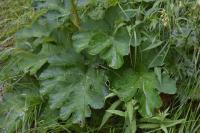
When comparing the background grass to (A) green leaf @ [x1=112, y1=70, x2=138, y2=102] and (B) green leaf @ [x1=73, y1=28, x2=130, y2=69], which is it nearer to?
(B) green leaf @ [x1=73, y1=28, x2=130, y2=69]

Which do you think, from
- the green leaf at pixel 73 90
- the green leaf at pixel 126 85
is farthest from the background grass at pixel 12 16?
the green leaf at pixel 126 85

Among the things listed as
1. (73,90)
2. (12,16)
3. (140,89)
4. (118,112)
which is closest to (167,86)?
(140,89)

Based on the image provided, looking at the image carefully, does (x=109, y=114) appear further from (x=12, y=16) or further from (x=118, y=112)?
(x=12, y=16)

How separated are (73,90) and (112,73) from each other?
9.9 inches

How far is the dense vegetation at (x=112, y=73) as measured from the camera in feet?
8.18

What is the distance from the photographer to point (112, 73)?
266 centimetres

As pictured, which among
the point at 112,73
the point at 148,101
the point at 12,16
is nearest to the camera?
the point at 148,101

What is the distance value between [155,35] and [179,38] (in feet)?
0.46

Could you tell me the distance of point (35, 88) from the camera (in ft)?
9.28

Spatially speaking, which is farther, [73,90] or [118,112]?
[73,90]

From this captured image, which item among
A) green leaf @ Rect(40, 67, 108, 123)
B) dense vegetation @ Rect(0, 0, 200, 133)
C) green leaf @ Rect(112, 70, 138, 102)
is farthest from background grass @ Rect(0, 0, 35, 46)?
green leaf @ Rect(112, 70, 138, 102)

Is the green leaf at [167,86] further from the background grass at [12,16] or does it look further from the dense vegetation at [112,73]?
Result: the background grass at [12,16]

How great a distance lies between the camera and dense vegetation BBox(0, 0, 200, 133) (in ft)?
8.18

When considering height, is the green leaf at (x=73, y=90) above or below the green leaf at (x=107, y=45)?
below
